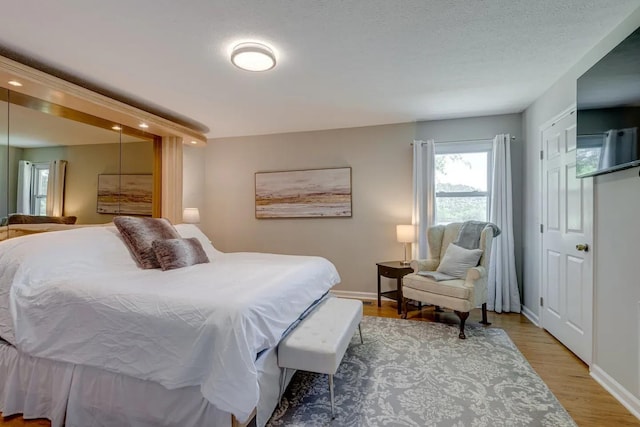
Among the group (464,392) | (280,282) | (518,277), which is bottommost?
(464,392)

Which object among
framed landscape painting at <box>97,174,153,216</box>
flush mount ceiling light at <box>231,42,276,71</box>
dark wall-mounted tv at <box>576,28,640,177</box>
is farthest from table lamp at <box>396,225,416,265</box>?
framed landscape painting at <box>97,174,153,216</box>

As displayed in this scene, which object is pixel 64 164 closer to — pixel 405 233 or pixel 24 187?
pixel 24 187

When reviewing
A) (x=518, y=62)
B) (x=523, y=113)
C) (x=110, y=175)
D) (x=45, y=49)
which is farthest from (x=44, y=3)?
(x=523, y=113)

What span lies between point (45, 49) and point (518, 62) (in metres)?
3.72

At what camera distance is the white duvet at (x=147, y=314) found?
4.86 feet

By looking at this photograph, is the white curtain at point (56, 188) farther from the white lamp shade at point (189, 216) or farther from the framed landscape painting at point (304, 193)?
the framed landscape painting at point (304, 193)

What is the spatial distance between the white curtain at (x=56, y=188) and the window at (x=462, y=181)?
13.8 feet

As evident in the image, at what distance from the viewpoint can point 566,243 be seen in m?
2.75

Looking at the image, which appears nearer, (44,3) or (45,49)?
(44,3)

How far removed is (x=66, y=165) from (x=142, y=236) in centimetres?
110

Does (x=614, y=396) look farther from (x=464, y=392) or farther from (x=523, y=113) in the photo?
(x=523, y=113)

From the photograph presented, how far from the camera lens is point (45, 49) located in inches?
89.4

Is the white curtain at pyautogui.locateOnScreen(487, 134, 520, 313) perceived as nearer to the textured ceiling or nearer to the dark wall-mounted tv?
the textured ceiling

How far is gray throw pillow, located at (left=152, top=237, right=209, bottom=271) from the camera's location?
97.0 inches
